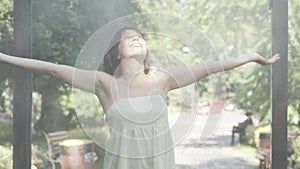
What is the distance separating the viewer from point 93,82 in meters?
1.46

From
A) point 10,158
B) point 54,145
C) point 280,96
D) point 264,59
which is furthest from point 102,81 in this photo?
point 54,145

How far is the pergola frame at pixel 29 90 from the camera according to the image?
5.76 ft

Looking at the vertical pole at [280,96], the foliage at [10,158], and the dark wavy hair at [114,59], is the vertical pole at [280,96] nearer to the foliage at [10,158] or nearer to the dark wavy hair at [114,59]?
the dark wavy hair at [114,59]

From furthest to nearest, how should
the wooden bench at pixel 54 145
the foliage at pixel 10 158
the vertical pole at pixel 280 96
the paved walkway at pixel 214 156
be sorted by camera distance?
the paved walkway at pixel 214 156 → the wooden bench at pixel 54 145 → the foliage at pixel 10 158 → the vertical pole at pixel 280 96

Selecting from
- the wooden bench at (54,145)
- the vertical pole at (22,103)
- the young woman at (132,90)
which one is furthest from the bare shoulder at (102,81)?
the wooden bench at (54,145)

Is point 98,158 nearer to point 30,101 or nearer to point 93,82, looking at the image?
point 30,101

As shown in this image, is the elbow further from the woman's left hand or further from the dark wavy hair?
the woman's left hand

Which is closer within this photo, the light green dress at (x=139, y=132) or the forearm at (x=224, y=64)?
the light green dress at (x=139, y=132)

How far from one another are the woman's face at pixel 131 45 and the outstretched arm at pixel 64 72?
0.35 ft

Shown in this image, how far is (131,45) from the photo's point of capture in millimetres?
1463

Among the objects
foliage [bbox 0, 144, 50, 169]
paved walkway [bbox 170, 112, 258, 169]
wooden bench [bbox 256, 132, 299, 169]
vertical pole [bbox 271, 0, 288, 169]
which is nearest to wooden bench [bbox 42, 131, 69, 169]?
foliage [bbox 0, 144, 50, 169]

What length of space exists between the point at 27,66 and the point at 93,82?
235 millimetres

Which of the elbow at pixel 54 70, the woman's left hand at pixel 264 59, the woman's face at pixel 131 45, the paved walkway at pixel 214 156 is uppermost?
the woman's face at pixel 131 45

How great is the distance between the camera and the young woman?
1401 mm
